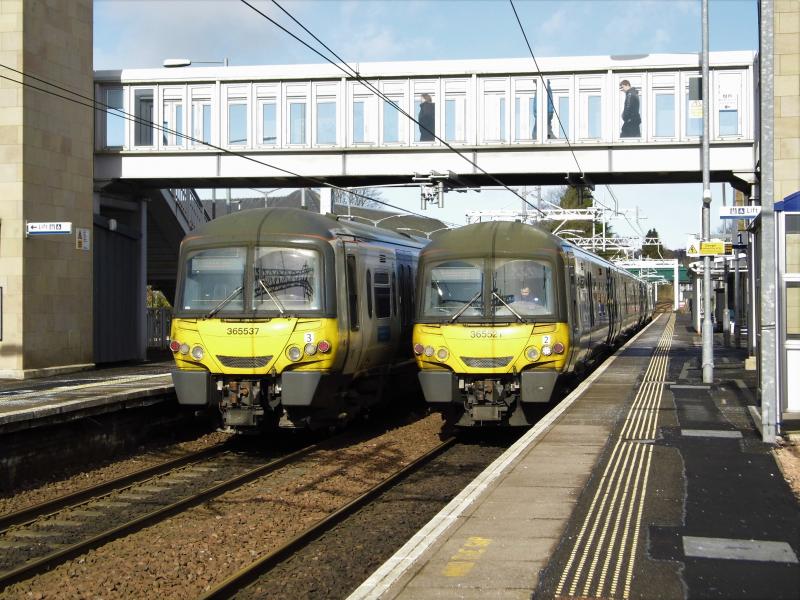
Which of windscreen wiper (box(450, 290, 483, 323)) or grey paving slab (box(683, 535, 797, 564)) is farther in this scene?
windscreen wiper (box(450, 290, 483, 323))

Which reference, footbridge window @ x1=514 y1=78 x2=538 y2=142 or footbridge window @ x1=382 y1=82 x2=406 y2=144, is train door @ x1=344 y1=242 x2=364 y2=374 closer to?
footbridge window @ x1=382 y1=82 x2=406 y2=144

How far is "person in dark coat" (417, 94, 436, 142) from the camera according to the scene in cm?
2281

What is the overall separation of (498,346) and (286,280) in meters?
2.97

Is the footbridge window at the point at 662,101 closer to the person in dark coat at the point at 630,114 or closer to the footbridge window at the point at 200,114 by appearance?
the person in dark coat at the point at 630,114

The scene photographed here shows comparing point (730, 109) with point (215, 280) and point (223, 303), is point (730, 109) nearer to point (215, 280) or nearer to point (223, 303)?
point (215, 280)

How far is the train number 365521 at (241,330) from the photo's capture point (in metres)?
11.7

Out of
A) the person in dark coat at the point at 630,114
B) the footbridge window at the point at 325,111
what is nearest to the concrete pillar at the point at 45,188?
the footbridge window at the point at 325,111

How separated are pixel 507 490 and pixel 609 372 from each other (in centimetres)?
1153

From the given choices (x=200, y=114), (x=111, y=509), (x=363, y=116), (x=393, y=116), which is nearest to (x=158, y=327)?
(x=200, y=114)

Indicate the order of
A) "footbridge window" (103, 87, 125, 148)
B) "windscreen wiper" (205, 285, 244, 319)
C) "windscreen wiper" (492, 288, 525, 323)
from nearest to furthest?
"windscreen wiper" (205, 285, 244, 319), "windscreen wiper" (492, 288, 525, 323), "footbridge window" (103, 87, 125, 148)

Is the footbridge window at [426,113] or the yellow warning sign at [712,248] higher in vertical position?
the footbridge window at [426,113]

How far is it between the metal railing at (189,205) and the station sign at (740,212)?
18.5 metres

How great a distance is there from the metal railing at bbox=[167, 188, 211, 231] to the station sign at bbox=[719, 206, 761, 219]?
60.7 feet

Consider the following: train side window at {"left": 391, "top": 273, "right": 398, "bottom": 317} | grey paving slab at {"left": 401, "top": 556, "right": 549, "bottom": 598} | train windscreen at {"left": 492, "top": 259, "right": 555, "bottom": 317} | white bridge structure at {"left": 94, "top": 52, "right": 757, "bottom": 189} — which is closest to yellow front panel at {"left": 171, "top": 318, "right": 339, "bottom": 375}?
train windscreen at {"left": 492, "top": 259, "right": 555, "bottom": 317}
